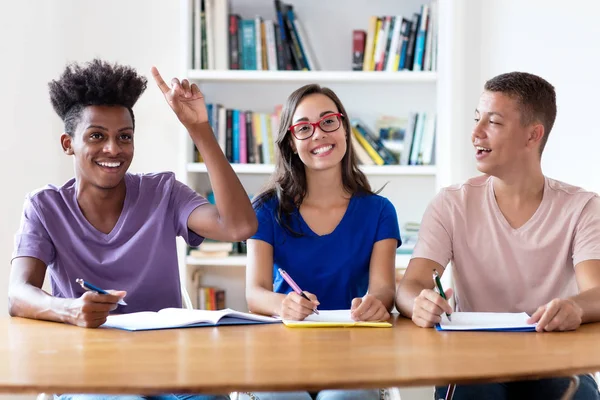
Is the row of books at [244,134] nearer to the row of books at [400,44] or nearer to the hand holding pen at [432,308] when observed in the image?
the row of books at [400,44]

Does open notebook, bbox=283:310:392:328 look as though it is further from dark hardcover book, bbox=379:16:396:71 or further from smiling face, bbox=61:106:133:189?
dark hardcover book, bbox=379:16:396:71

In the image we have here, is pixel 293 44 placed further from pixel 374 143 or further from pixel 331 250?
pixel 331 250

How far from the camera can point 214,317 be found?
1671mm

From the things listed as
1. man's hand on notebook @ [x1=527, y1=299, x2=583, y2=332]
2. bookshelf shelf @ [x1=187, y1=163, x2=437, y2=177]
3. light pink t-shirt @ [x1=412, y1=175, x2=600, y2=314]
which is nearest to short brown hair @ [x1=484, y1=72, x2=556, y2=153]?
light pink t-shirt @ [x1=412, y1=175, x2=600, y2=314]

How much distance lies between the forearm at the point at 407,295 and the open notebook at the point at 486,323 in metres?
0.09

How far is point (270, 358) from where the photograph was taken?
4.33 ft

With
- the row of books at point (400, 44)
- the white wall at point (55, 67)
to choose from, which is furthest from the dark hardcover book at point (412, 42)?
the white wall at point (55, 67)

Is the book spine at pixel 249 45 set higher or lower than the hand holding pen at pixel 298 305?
higher

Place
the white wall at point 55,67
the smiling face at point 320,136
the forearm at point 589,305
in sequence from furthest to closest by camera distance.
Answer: the white wall at point 55,67, the smiling face at point 320,136, the forearm at point 589,305

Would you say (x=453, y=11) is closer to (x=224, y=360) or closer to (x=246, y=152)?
(x=246, y=152)

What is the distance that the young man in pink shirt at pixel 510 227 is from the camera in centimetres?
200

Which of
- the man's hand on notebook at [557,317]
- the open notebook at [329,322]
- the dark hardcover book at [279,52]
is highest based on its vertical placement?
the dark hardcover book at [279,52]

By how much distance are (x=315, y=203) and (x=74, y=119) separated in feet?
2.43

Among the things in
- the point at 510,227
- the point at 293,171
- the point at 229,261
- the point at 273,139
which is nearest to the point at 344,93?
the point at 273,139
